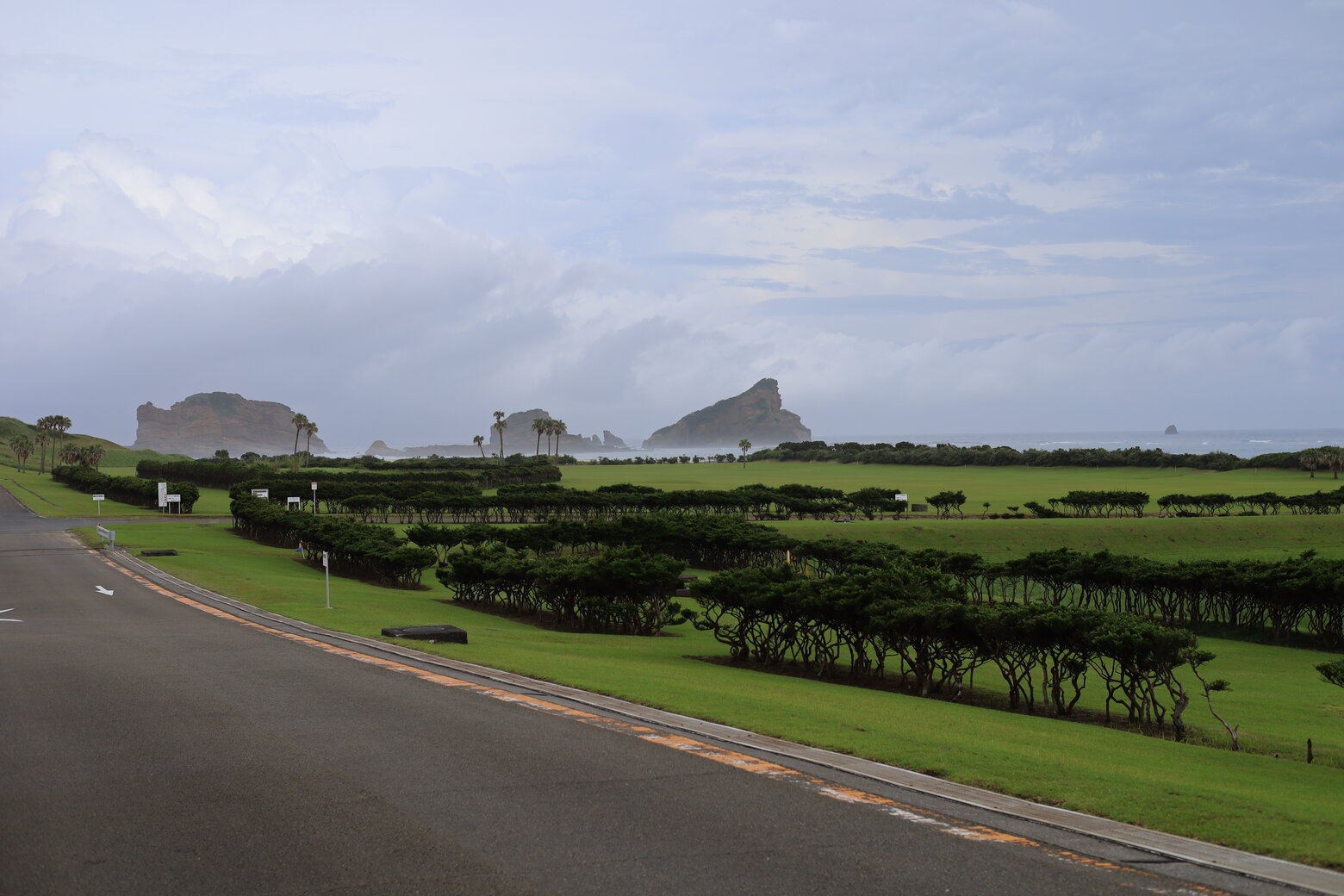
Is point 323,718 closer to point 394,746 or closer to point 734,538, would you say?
point 394,746

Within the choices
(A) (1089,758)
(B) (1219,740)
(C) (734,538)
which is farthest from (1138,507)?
(A) (1089,758)

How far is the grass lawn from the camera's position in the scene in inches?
3789

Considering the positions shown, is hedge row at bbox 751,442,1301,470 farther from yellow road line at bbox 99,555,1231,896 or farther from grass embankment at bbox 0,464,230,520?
yellow road line at bbox 99,555,1231,896

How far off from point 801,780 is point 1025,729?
661cm

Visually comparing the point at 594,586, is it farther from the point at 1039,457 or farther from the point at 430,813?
the point at 1039,457

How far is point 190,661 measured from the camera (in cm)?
1526

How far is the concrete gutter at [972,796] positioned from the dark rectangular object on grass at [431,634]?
12.9 feet

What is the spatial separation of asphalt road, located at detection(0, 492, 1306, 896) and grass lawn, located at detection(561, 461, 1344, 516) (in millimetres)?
69923

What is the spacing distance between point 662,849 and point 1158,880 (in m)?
3.37

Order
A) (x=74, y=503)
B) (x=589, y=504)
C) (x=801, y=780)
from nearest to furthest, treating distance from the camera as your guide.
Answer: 1. (x=801, y=780)
2. (x=589, y=504)
3. (x=74, y=503)

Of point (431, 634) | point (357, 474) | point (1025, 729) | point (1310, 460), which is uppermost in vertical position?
point (1310, 460)

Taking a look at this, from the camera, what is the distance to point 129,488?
83.3 meters

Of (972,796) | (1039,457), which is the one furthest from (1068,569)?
(1039,457)

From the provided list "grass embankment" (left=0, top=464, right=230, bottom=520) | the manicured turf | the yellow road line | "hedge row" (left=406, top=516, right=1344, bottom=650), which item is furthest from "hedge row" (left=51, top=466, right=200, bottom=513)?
the yellow road line
